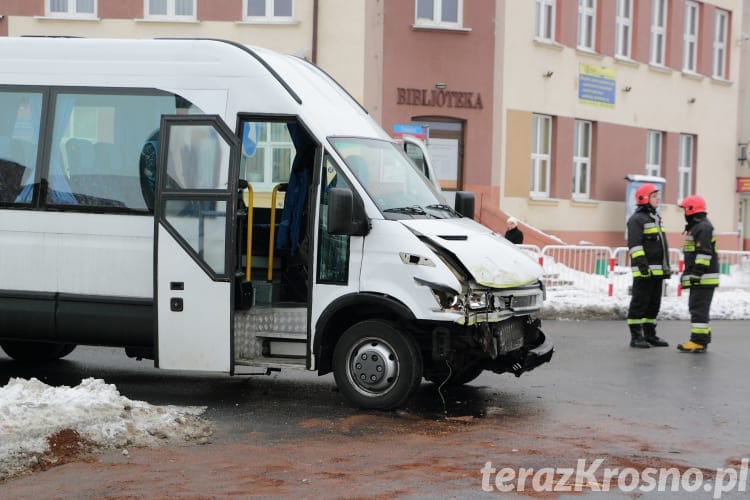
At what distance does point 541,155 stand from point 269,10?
7690 millimetres

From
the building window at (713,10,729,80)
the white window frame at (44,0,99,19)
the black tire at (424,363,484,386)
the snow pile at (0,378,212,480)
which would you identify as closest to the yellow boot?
the black tire at (424,363,484,386)

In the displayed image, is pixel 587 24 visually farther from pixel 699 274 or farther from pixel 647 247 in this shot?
pixel 699 274

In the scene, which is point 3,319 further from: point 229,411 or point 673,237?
point 673,237

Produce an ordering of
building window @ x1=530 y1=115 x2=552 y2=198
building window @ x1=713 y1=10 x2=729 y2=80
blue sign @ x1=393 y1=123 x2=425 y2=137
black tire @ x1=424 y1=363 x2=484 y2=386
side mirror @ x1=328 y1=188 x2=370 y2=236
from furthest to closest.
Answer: building window @ x1=713 y1=10 x2=729 y2=80 < building window @ x1=530 y1=115 x2=552 y2=198 < blue sign @ x1=393 y1=123 x2=425 y2=137 < black tire @ x1=424 y1=363 x2=484 y2=386 < side mirror @ x1=328 y1=188 x2=370 y2=236

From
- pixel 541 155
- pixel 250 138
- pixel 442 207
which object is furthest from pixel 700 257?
pixel 541 155

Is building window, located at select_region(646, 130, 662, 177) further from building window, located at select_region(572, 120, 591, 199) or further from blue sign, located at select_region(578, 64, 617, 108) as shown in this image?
building window, located at select_region(572, 120, 591, 199)

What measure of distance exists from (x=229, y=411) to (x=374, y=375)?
119cm

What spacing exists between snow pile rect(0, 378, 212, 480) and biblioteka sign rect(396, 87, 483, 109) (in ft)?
59.0

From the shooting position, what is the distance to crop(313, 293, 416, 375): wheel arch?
895cm

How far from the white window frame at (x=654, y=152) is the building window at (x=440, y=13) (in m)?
8.22

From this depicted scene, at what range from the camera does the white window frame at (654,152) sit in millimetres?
32312

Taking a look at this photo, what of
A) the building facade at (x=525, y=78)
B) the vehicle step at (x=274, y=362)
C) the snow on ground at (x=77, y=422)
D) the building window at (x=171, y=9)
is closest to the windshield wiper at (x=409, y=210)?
the vehicle step at (x=274, y=362)

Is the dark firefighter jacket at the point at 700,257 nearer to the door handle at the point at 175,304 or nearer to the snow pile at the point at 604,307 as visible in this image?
the snow pile at the point at 604,307

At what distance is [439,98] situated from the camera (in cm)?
2627
